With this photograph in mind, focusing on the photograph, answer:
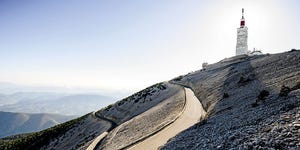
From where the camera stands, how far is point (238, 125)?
2173 centimetres

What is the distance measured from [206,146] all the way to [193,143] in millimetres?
2472

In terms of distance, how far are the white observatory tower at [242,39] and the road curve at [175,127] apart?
274ft

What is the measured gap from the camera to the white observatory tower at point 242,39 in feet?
396

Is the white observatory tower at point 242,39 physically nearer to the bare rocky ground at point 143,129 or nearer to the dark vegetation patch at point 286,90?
the bare rocky ground at point 143,129

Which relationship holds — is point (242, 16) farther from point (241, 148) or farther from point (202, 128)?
point (241, 148)

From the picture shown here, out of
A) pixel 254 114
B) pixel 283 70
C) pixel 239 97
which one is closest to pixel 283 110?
pixel 254 114

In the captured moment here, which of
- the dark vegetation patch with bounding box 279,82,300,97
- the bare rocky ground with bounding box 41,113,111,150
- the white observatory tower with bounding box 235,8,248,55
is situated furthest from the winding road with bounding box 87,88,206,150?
the white observatory tower with bounding box 235,8,248,55

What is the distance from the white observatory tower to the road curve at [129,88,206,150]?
8361 cm

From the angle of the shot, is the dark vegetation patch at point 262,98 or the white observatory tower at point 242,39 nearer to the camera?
the dark vegetation patch at point 262,98

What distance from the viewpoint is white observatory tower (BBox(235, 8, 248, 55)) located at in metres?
121

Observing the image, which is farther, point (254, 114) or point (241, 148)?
point (254, 114)

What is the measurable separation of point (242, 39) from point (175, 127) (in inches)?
3852

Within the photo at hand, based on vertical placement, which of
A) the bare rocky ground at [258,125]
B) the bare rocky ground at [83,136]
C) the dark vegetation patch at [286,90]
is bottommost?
the bare rocky ground at [83,136]

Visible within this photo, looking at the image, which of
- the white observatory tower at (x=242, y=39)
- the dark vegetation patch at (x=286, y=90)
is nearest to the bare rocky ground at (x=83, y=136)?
the dark vegetation patch at (x=286, y=90)
